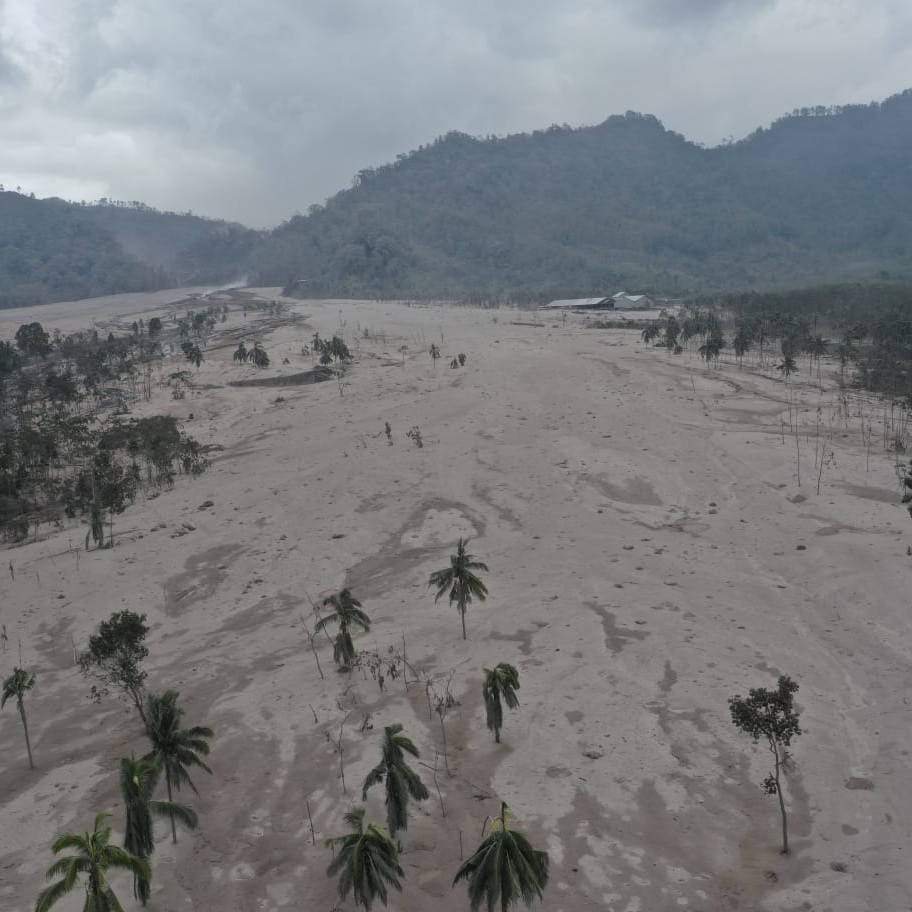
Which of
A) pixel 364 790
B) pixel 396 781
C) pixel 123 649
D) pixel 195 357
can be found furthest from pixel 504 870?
Result: pixel 195 357

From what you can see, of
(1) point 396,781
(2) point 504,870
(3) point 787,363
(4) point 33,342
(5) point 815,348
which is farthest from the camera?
(4) point 33,342

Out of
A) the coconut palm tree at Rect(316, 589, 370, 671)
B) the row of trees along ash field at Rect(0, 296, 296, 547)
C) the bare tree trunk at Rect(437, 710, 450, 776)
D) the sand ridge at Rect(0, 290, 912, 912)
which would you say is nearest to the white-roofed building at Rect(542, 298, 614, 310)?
the row of trees along ash field at Rect(0, 296, 296, 547)

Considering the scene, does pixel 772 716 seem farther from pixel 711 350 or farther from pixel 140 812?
pixel 711 350

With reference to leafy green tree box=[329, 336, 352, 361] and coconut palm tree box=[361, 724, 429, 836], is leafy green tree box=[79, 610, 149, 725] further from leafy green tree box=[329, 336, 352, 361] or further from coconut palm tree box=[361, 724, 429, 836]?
leafy green tree box=[329, 336, 352, 361]

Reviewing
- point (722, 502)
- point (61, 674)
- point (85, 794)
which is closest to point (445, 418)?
point (722, 502)

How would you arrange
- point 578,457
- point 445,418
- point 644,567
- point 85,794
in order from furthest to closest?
point 445,418 < point 578,457 < point 644,567 < point 85,794

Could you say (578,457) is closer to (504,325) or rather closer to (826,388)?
(826,388)
